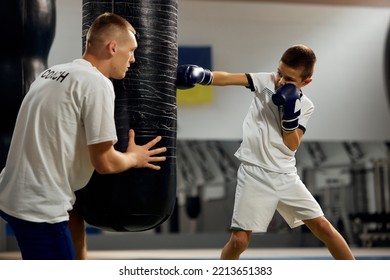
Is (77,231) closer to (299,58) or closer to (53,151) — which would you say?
(53,151)

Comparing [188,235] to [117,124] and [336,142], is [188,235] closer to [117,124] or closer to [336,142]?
[336,142]

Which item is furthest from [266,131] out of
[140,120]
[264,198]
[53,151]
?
[53,151]

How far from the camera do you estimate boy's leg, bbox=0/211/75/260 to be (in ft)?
4.91

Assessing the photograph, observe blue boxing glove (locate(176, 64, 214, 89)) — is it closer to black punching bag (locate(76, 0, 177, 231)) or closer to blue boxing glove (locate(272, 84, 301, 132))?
black punching bag (locate(76, 0, 177, 231))

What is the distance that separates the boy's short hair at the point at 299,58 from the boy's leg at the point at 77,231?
79 cm

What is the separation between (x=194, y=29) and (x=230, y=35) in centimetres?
33

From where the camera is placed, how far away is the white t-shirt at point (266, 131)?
207 centimetres

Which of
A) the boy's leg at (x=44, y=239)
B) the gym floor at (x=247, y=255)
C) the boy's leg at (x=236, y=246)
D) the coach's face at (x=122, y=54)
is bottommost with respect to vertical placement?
the gym floor at (x=247, y=255)

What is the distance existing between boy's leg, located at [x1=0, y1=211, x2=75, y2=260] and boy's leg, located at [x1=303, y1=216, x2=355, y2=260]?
0.89 metres

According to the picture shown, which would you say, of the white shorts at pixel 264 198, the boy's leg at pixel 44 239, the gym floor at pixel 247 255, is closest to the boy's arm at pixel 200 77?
the white shorts at pixel 264 198

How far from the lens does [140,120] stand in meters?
1.82

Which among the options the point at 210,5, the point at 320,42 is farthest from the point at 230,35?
the point at 320,42

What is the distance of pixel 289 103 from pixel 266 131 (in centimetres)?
16

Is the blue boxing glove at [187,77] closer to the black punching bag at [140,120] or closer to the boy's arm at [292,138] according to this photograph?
the black punching bag at [140,120]
